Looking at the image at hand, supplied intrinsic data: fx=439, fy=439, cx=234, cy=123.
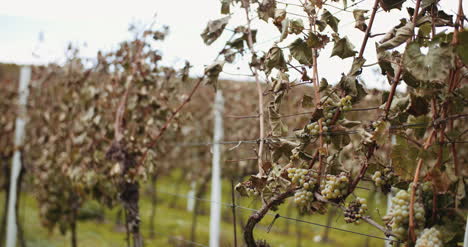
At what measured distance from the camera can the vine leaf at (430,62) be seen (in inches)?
44.6

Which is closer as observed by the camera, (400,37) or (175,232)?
(400,37)

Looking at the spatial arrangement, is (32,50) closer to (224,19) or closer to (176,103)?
(176,103)

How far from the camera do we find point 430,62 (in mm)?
1142

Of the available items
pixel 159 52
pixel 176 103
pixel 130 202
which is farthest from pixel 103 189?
pixel 159 52

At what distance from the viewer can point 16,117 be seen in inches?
191

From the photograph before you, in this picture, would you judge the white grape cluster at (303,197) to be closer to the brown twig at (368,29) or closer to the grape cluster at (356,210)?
the grape cluster at (356,210)

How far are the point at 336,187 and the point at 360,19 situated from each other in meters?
0.58

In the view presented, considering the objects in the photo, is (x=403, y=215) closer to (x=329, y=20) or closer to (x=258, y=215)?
(x=258, y=215)

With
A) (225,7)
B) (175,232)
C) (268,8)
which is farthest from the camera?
(175,232)

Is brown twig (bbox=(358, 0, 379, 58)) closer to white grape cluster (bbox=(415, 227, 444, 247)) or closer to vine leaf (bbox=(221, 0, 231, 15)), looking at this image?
white grape cluster (bbox=(415, 227, 444, 247))

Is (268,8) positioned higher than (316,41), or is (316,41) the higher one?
(268,8)

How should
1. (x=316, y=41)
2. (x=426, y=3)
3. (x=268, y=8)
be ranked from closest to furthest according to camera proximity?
(x=426, y=3)
(x=316, y=41)
(x=268, y=8)

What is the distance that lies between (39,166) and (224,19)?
3142 mm

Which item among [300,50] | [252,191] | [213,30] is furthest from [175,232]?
[300,50]
